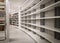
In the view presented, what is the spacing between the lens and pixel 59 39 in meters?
2.67

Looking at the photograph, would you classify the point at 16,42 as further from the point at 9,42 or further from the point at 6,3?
the point at 6,3

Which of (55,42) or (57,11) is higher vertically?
(57,11)

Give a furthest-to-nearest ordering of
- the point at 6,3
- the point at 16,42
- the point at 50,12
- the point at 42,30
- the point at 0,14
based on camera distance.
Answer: the point at 0,14
the point at 6,3
the point at 16,42
the point at 42,30
the point at 50,12

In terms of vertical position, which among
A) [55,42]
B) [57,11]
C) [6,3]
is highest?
[6,3]

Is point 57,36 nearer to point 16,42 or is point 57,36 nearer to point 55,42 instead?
point 55,42

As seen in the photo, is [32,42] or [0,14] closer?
[32,42]

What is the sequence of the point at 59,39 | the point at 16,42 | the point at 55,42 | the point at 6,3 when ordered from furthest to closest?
the point at 6,3, the point at 16,42, the point at 59,39, the point at 55,42

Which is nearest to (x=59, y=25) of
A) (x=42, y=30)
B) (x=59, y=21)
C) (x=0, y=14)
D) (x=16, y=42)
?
(x=59, y=21)

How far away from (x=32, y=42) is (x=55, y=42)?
189 centimetres

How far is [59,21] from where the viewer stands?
2.71 m

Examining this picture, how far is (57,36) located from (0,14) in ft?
13.9

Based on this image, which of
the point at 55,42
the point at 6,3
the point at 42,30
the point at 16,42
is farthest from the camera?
the point at 6,3

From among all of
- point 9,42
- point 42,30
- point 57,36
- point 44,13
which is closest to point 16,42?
point 9,42

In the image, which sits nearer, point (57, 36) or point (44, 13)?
point (57, 36)
